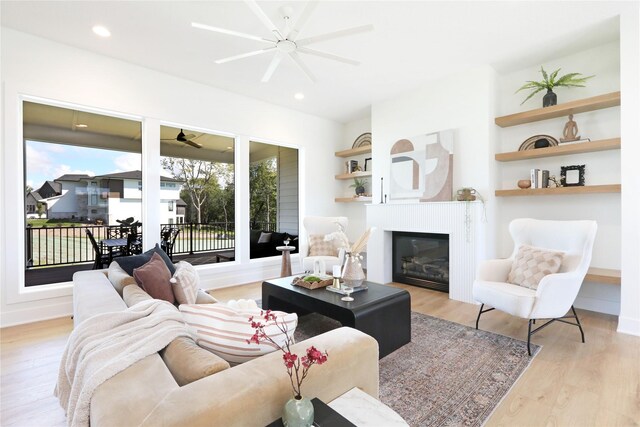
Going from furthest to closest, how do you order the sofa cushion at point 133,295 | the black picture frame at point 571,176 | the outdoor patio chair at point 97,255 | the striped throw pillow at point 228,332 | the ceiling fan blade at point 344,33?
the outdoor patio chair at point 97,255, the black picture frame at point 571,176, the ceiling fan blade at point 344,33, the sofa cushion at point 133,295, the striped throw pillow at point 228,332

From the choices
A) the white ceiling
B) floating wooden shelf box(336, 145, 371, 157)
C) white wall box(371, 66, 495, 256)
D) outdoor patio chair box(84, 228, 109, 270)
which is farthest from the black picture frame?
outdoor patio chair box(84, 228, 109, 270)

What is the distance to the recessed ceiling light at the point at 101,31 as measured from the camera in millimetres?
3031

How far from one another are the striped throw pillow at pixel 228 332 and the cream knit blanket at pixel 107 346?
0.08 meters

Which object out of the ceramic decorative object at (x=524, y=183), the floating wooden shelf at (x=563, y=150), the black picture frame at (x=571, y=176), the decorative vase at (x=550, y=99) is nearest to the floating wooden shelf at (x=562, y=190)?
the ceramic decorative object at (x=524, y=183)

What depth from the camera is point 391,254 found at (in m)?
4.91

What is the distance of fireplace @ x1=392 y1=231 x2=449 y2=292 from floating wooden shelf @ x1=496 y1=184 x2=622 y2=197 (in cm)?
94

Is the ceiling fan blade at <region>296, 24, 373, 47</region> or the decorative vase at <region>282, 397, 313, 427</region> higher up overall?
the ceiling fan blade at <region>296, 24, 373, 47</region>

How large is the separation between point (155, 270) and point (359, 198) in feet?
13.7

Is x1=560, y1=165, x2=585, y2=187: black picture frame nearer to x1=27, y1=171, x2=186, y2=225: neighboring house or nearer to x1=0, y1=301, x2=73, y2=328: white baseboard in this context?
x1=27, y1=171, x2=186, y2=225: neighboring house

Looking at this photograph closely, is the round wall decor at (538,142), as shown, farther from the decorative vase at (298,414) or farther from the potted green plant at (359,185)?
the decorative vase at (298,414)

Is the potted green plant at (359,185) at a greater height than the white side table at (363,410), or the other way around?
the potted green plant at (359,185)

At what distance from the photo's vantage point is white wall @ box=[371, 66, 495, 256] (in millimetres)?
3885

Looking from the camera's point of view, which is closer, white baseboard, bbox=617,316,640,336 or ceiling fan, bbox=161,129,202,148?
white baseboard, bbox=617,316,640,336

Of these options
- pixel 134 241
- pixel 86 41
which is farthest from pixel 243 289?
pixel 86 41
